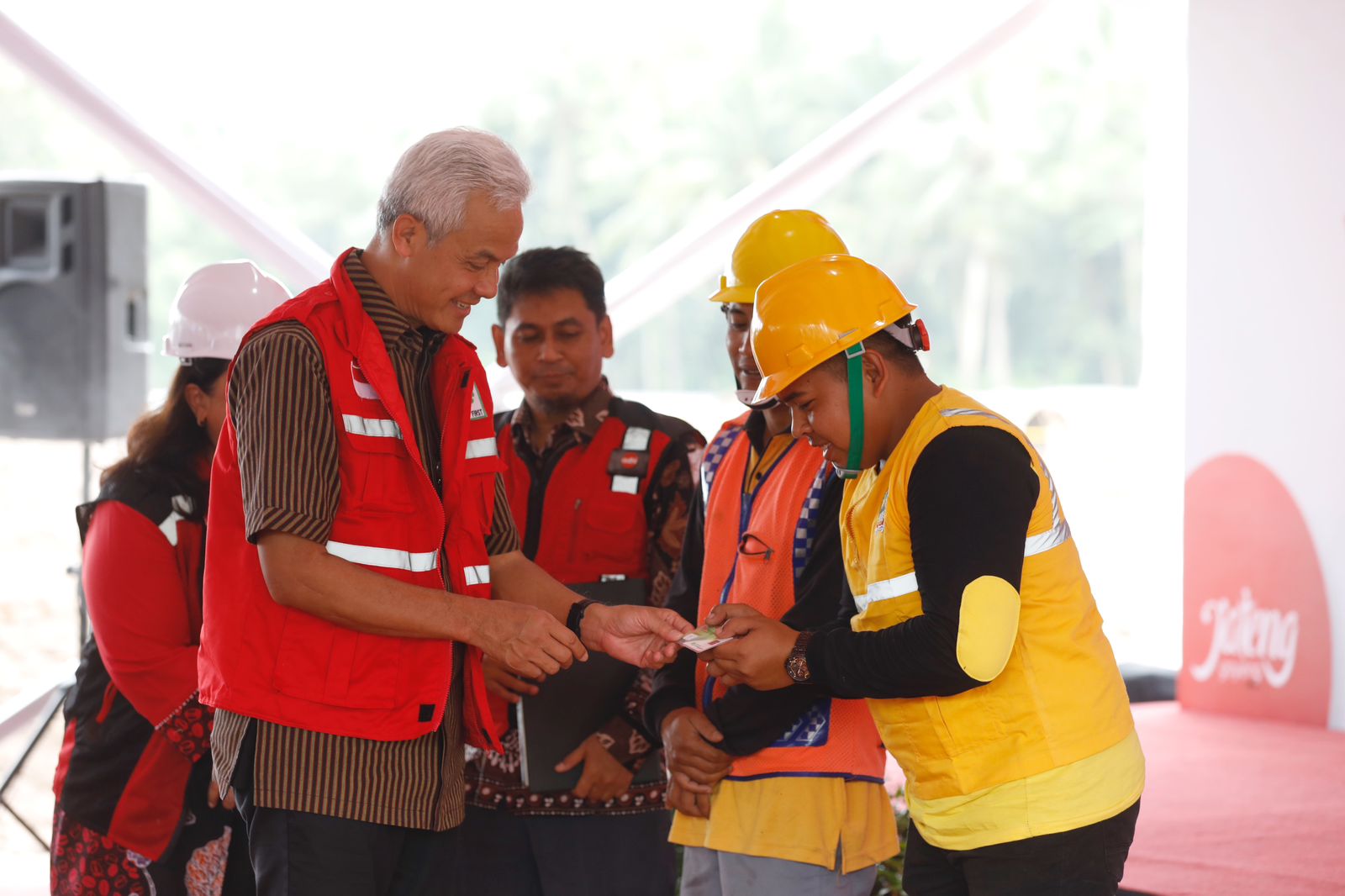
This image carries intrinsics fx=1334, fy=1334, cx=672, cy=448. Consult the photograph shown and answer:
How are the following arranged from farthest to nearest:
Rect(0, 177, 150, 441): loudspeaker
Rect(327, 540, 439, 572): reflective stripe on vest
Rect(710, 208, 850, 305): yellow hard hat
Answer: Rect(0, 177, 150, 441): loudspeaker → Rect(710, 208, 850, 305): yellow hard hat → Rect(327, 540, 439, 572): reflective stripe on vest

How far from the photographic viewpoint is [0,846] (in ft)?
20.1

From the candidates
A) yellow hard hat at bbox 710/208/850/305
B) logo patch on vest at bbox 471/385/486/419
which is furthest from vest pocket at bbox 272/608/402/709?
yellow hard hat at bbox 710/208/850/305

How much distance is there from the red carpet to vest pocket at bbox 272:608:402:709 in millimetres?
2608

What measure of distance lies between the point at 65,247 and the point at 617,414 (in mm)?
3461

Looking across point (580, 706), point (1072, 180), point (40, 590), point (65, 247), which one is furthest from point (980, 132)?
point (580, 706)

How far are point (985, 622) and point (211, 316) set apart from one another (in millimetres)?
1811

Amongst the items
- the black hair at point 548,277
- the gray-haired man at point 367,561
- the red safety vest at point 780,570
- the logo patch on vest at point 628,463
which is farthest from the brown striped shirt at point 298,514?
the black hair at point 548,277

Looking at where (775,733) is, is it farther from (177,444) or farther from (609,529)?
(177,444)

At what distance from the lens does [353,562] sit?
194 cm

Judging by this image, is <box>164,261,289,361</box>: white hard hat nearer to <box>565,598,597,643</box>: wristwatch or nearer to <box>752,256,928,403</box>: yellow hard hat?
<box>565,598,597,643</box>: wristwatch

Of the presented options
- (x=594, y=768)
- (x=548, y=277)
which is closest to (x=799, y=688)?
(x=594, y=768)

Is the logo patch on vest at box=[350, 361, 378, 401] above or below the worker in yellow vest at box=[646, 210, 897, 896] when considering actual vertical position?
above

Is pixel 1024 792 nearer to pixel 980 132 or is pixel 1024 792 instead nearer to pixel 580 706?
pixel 580 706

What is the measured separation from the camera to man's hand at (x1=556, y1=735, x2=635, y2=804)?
8.98ft
